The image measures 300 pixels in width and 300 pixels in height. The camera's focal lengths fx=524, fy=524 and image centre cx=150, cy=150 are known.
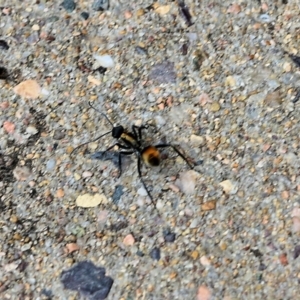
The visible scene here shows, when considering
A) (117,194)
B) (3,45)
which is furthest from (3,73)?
(117,194)

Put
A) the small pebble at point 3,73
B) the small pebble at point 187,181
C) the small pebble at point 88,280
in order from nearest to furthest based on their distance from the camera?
the small pebble at point 88,280 < the small pebble at point 187,181 < the small pebble at point 3,73

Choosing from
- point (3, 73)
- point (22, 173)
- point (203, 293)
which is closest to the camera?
point (203, 293)

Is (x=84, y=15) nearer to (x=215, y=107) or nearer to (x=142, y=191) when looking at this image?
(x=215, y=107)

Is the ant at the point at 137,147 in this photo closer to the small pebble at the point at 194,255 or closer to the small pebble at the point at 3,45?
the small pebble at the point at 194,255

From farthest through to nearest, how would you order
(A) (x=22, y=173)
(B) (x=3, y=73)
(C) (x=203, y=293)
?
(B) (x=3, y=73)
(A) (x=22, y=173)
(C) (x=203, y=293)

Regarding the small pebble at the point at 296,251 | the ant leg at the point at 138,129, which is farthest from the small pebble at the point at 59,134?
the small pebble at the point at 296,251

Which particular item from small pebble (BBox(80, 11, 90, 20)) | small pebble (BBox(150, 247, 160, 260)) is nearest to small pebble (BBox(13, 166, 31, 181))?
small pebble (BBox(150, 247, 160, 260))

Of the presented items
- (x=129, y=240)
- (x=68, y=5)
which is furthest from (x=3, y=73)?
(x=129, y=240)

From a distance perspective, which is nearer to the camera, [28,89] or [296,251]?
[296,251]

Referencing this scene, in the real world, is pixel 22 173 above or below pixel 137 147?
below

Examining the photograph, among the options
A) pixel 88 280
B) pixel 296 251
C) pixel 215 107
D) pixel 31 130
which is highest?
pixel 215 107
